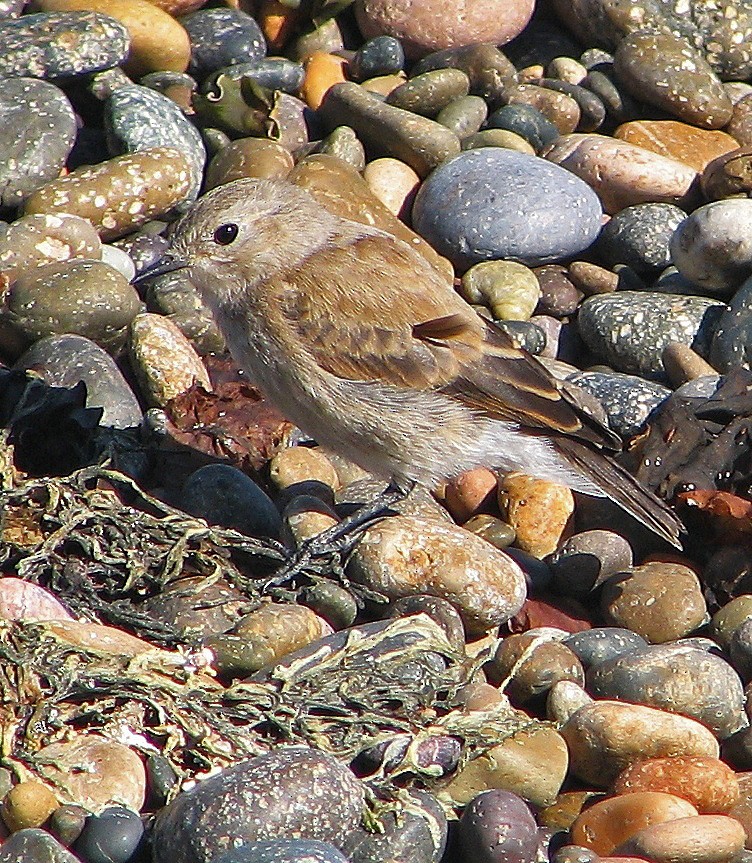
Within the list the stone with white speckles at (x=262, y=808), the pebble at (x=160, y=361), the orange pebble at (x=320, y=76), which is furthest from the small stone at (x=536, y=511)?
the orange pebble at (x=320, y=76)

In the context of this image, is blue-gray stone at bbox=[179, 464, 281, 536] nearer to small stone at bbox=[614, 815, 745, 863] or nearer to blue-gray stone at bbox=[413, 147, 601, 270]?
small stone at bbox=[614, 815, 745, 863]

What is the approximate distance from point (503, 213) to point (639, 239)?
3.11ft

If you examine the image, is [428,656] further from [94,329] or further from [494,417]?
[94,329]

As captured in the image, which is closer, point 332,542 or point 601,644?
point 601,644

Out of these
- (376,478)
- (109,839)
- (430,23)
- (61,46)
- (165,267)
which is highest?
(430,23)

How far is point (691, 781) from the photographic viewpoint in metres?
5.39

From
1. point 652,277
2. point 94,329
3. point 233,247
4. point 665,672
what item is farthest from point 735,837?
point 652,277

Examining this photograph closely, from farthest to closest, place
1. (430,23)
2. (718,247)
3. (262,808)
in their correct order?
(430,23) → (718,247) → (262,808)

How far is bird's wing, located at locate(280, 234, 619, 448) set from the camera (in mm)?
6848

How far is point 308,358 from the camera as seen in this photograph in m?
6.82

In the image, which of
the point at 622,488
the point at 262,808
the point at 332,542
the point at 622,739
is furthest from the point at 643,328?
the point at 262,808

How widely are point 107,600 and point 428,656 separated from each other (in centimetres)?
140

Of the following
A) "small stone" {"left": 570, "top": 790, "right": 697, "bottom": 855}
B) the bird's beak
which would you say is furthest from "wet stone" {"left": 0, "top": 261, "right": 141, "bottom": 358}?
"small stone" {"left": 570, "top": 790, "right": 697, "bottom": 855}

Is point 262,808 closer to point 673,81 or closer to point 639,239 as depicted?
point 639,239
